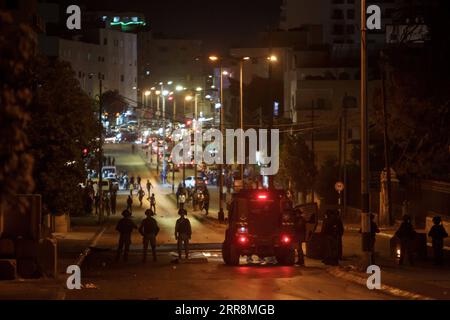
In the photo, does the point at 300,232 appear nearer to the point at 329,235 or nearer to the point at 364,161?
the point at 329,235

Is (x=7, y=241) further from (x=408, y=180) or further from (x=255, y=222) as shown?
(x=408, y=180)

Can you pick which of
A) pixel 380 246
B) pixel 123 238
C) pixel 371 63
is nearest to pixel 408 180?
pixel 380 246

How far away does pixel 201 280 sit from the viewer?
75.6ft

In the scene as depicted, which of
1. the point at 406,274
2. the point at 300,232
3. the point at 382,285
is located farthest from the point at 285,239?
the point at 382,285

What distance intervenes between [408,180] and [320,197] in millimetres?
17737

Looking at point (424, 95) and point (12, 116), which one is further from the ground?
point (424, 95)

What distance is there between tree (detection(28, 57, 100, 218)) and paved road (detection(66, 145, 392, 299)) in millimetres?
2529

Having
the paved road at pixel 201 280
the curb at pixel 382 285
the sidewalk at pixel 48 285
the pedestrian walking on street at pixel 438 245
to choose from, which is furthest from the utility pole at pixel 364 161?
the sidewalk at pixel 48 285

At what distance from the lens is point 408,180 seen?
5116 cm

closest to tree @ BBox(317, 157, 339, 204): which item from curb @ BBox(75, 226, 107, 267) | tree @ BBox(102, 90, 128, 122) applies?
curb @ BBox(75, 226, 107, 267)

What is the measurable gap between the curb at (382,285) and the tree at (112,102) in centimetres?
14262

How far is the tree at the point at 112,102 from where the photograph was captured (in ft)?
553

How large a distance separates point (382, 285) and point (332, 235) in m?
6.52

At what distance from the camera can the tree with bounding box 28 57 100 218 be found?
1305 inches
